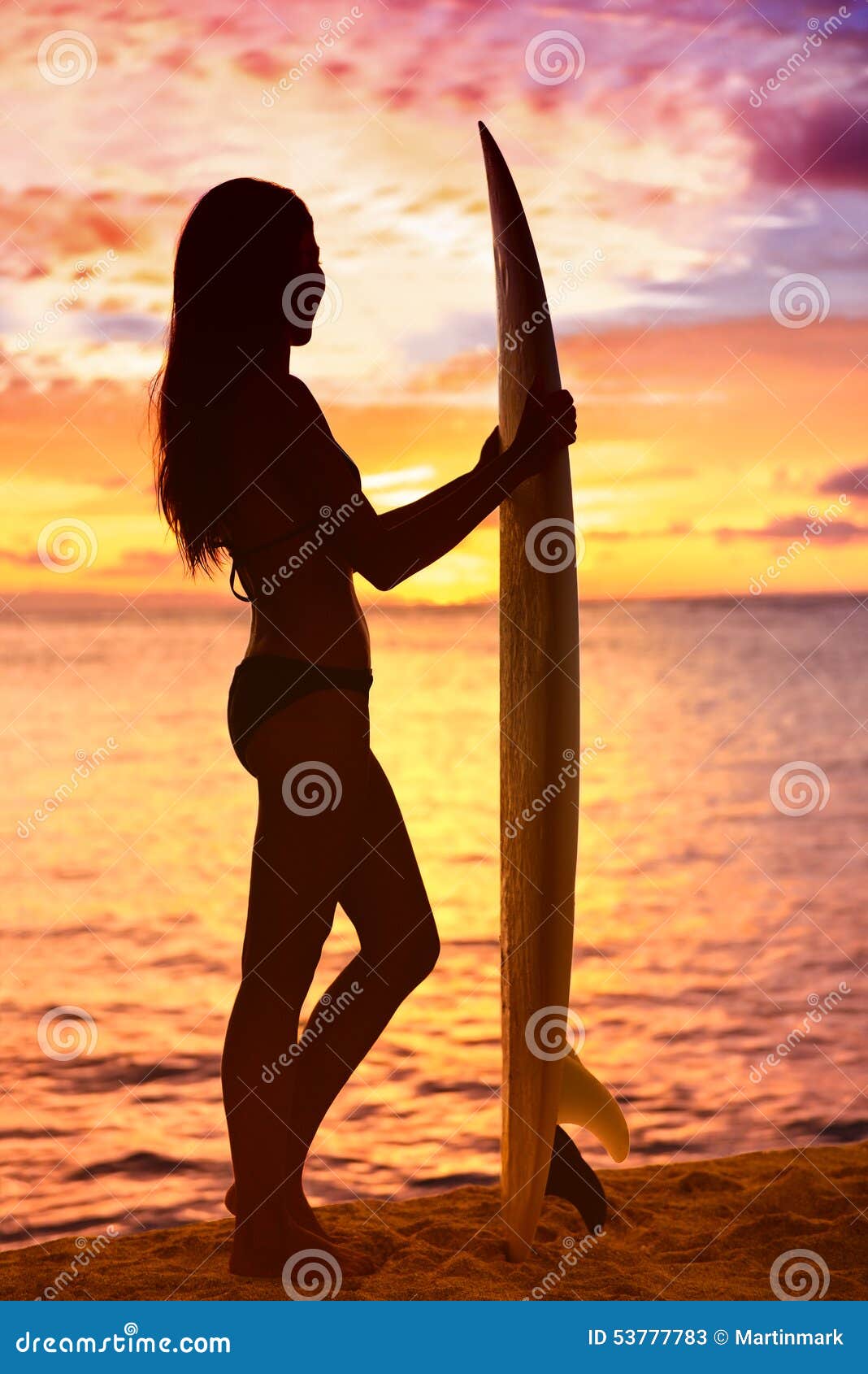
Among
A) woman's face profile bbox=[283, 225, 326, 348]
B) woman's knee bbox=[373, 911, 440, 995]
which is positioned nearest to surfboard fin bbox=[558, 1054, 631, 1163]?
woman's knee bbox=[373, 911, 440, 995]

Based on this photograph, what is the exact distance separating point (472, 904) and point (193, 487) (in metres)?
5.87

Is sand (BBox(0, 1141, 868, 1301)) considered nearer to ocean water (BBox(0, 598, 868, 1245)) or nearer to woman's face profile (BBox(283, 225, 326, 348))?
ocean water (BBox(0, 598, 868, 1245))

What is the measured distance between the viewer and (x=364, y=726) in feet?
9.87

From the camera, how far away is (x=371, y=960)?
3.11 m

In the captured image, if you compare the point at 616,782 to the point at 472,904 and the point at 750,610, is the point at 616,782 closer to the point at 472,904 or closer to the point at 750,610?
the point at 472,904

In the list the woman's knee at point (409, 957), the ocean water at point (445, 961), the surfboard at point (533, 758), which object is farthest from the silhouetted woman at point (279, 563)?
the ocean water at point (445, 961)

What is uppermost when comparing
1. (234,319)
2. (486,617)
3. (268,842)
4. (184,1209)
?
(486,617)

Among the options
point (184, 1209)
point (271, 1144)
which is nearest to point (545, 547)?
point (271, 1144)

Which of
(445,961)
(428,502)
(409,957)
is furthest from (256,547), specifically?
(445,961)

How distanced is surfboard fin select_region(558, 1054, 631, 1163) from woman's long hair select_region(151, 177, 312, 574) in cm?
157

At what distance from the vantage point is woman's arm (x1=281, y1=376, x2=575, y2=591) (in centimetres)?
288

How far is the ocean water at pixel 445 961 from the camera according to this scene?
4.88 metres

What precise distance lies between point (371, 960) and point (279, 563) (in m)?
0.91

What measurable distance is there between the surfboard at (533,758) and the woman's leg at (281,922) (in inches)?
19.2
